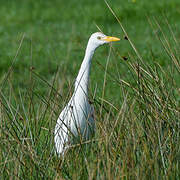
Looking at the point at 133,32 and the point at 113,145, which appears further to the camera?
the point at 133,32

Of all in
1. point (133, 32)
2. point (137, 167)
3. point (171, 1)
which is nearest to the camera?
point (137, 167)

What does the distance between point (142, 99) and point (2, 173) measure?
1065 mm

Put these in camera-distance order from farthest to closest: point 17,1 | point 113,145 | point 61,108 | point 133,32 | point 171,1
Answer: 1. point 17,1
2. point 171,1
3. point 133,32
4. point 61,108
5. point 113,145

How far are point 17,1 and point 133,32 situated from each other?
5.26 m

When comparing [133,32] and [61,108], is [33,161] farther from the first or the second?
[133,32]

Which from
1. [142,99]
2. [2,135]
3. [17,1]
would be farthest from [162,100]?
[17,1]

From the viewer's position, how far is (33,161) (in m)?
3.30

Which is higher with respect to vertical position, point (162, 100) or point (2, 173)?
point (162, 100)

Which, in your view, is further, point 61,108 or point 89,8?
point 89,8

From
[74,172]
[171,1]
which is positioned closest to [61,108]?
[74,172]

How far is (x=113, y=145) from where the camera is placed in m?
3.56

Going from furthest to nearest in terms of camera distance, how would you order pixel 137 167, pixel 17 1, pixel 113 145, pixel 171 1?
pixel 17 1 < pixel 171 1 < pixel 113 145 < pixel 137 167

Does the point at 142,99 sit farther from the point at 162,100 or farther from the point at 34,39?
the point at 34,39

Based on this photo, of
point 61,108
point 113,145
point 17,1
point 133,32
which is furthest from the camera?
point 17,1
